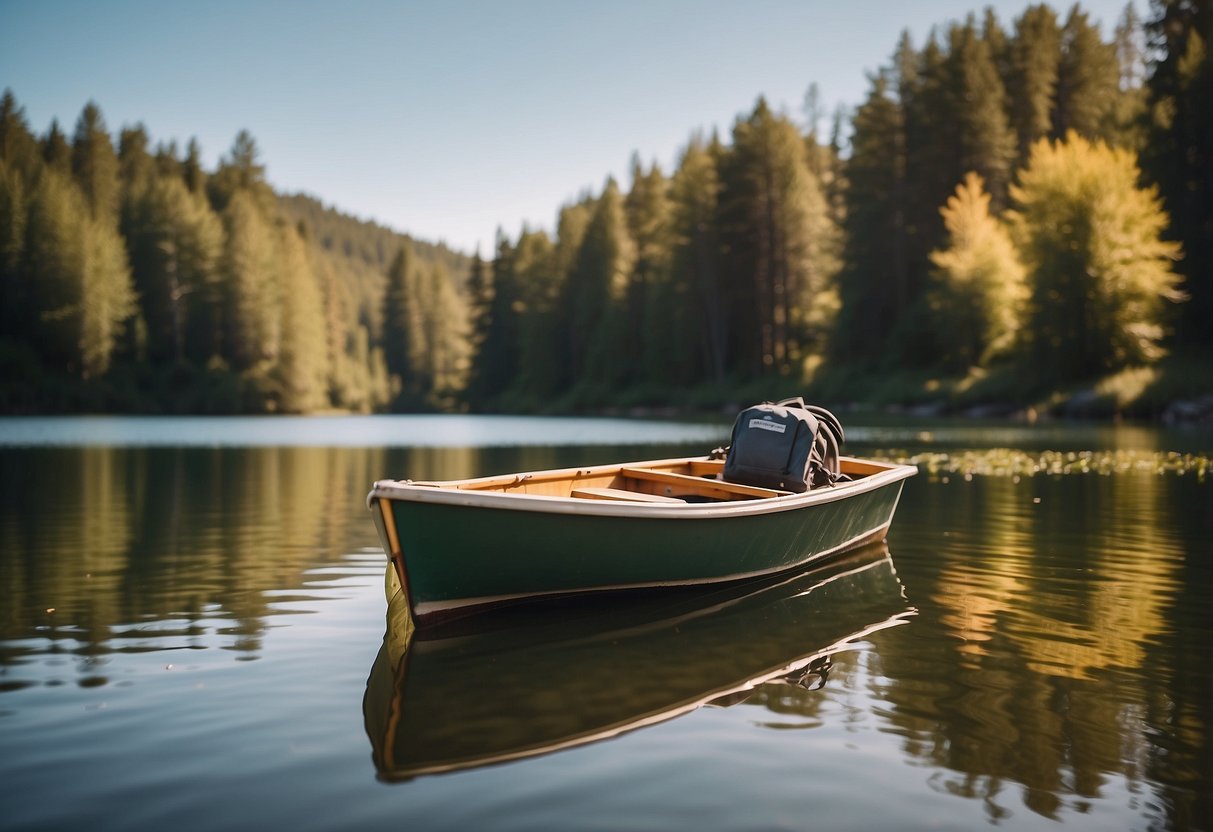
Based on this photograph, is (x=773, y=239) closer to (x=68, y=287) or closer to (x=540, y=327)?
(x=540, y=327)

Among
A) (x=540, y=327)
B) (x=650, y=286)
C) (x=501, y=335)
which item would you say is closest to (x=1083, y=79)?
(x=650, y=286)

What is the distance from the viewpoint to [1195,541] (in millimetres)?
11289

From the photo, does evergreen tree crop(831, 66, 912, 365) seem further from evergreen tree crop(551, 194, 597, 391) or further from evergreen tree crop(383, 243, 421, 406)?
evergreen tree crop(383, 243, 421, 406)

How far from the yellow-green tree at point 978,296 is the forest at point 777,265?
0.13 metres

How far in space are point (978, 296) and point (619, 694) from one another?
43256 mm

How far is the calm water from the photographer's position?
424 centimetres

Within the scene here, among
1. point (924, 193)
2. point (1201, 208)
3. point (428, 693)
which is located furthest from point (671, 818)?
point (924, 193)

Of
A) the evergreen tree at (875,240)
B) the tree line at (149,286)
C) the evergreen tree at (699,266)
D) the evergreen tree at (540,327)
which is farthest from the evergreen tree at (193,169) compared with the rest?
the evergreen tree at (875,240)

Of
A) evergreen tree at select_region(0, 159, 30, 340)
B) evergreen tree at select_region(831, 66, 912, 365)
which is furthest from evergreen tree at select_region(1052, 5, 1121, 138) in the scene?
evergreen tree at select_region(0, 159, 30, 340)

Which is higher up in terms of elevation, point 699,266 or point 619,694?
point 699,266

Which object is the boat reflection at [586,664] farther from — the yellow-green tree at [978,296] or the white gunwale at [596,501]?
the yellow-green tree at [978,296]

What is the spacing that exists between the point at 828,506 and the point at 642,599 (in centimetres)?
241

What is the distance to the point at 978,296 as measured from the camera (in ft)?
147

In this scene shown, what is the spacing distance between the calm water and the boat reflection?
3 centimetres
